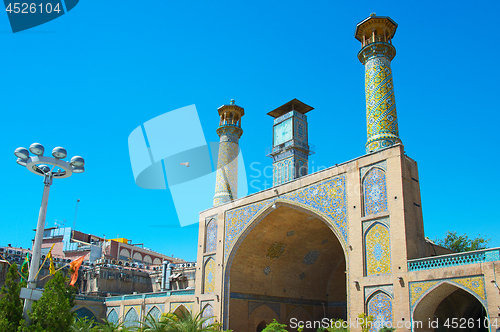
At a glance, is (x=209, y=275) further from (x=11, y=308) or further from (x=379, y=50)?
(x=379, y=50)

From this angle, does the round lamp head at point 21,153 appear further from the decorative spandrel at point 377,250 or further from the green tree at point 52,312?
the decorative spandrel at point 377,250

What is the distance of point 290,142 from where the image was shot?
61.3 ft

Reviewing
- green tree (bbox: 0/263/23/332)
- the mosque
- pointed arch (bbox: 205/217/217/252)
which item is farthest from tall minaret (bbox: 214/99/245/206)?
green tree (bbox: 0/263/23/332)

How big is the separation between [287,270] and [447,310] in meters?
7.08

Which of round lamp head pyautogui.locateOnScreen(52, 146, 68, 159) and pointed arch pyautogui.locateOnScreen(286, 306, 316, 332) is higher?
round lamp head pyautogui.locateOnScreen(52, 146, 68, 159)

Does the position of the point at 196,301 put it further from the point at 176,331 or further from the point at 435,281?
the point at 435,281

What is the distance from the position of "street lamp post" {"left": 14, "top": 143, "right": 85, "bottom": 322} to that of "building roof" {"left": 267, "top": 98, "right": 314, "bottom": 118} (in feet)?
36.7

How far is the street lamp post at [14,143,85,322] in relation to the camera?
942cm

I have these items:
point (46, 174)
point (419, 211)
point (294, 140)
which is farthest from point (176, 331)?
point (294, 140)

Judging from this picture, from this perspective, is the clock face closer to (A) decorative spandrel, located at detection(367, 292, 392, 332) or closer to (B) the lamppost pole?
(A) decorative spandrel, located at detection(367, 292, 392, 332)

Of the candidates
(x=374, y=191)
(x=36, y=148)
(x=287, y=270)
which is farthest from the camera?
(x=287, y=270)

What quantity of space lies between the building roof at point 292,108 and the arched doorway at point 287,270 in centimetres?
559

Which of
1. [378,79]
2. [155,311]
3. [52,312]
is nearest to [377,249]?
[378,79]

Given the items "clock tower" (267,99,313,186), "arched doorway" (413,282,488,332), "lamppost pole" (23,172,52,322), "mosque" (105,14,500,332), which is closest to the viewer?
"lamppost pole" (23,172,52,322)
